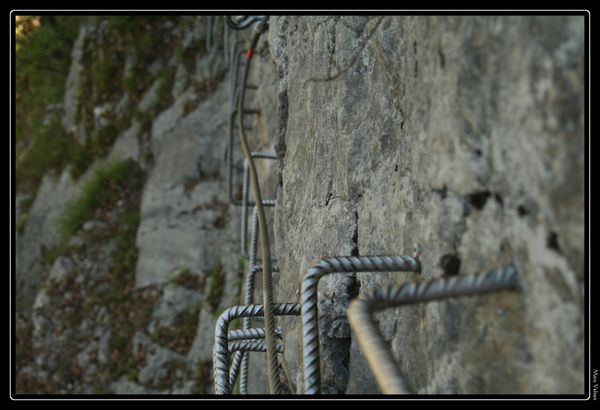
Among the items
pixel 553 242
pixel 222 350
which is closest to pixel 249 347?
pixel 222 350

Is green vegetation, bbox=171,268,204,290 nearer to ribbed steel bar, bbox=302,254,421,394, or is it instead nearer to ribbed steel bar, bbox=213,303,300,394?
ribbed steel bar, bbox=213,303,300,394

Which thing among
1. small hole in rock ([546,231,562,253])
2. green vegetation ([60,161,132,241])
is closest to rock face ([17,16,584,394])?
small hole in rock ([546,231,562,253])

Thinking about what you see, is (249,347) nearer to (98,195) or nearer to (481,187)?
(481,187)

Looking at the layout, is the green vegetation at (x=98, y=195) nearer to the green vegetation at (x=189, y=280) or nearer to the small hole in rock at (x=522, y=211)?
the green vegetation at (x=189, y=280)

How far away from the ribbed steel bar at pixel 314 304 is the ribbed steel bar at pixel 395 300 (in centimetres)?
16

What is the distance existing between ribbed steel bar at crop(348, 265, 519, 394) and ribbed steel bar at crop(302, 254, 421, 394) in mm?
162

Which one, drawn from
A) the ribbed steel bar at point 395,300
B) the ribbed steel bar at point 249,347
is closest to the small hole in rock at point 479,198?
the ribbed steel bar at point 395,300

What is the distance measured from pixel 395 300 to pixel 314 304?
20 cm

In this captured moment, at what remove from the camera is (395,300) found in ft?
2.96

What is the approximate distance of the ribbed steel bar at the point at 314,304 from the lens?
3.43 ft

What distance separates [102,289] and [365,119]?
18.2 feet

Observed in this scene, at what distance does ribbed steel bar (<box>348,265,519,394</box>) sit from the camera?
812 millimetres

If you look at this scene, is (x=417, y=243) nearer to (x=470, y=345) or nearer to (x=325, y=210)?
(x=470, y=345)

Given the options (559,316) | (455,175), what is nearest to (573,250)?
(559,316)
